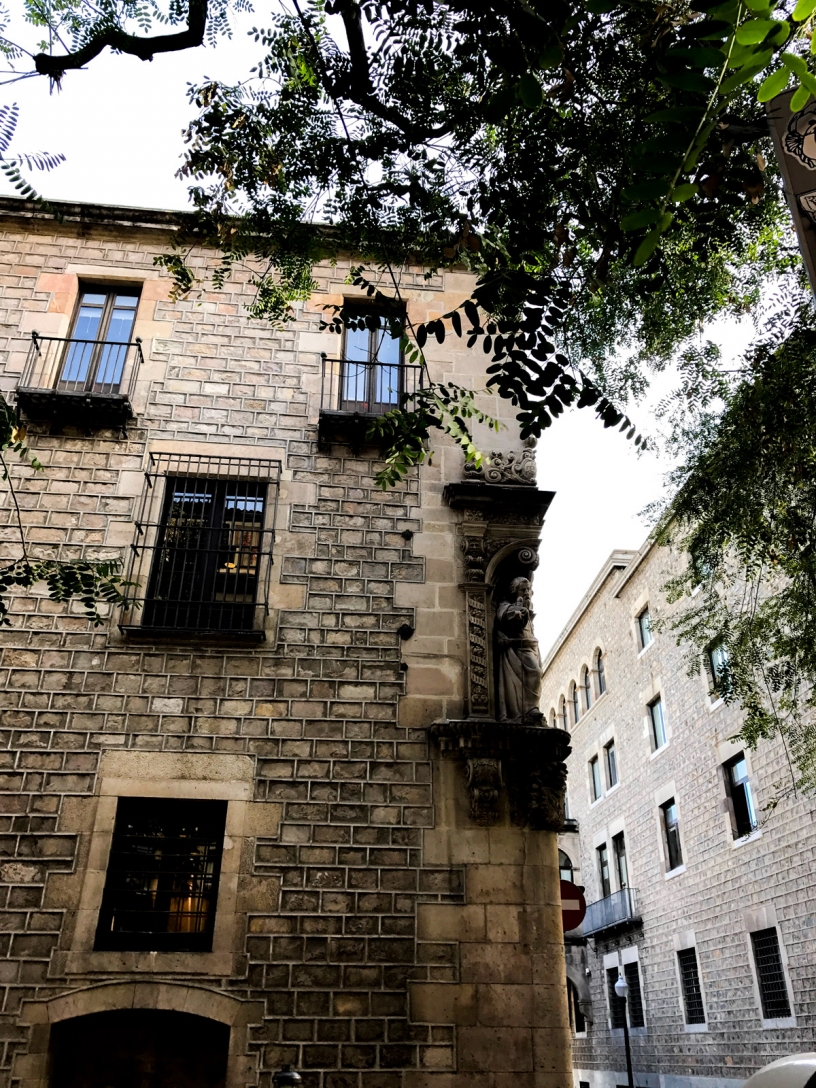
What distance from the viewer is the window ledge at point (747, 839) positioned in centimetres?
1561

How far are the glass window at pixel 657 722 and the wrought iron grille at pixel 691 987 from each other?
4.68 meters

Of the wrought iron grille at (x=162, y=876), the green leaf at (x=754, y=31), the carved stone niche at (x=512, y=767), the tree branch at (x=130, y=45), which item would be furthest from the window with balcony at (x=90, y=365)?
the green leaf at (x=754, y=31)

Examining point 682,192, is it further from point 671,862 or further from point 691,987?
point 671,862

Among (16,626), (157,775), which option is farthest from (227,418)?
(157,775)

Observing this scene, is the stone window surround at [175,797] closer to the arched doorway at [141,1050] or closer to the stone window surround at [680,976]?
the arched doorway at [141,1050]

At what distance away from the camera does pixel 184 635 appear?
30.5ft

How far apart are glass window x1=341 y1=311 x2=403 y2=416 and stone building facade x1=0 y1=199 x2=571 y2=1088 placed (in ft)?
0.17

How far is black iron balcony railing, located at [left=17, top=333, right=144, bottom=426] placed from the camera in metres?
10.2

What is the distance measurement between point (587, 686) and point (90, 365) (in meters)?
20.5

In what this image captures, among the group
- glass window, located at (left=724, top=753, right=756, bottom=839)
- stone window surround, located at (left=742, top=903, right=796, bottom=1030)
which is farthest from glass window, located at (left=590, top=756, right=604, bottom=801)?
stone window surround, located at (left=742, top=903, right=796, bottom=1030)

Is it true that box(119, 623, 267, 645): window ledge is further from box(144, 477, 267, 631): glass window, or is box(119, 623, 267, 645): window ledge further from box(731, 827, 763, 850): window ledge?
box(731, 827, 763, 850): window ledge

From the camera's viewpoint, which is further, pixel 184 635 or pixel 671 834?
pixel 671 834

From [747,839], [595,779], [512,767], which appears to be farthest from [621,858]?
[512,767]

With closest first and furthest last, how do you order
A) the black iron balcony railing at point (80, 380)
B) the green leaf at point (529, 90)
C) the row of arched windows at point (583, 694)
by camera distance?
the green leaf at point (529, 90) < the black iron balcony railing at point (80, 380) < the row of arched windows at point (583, 694)
